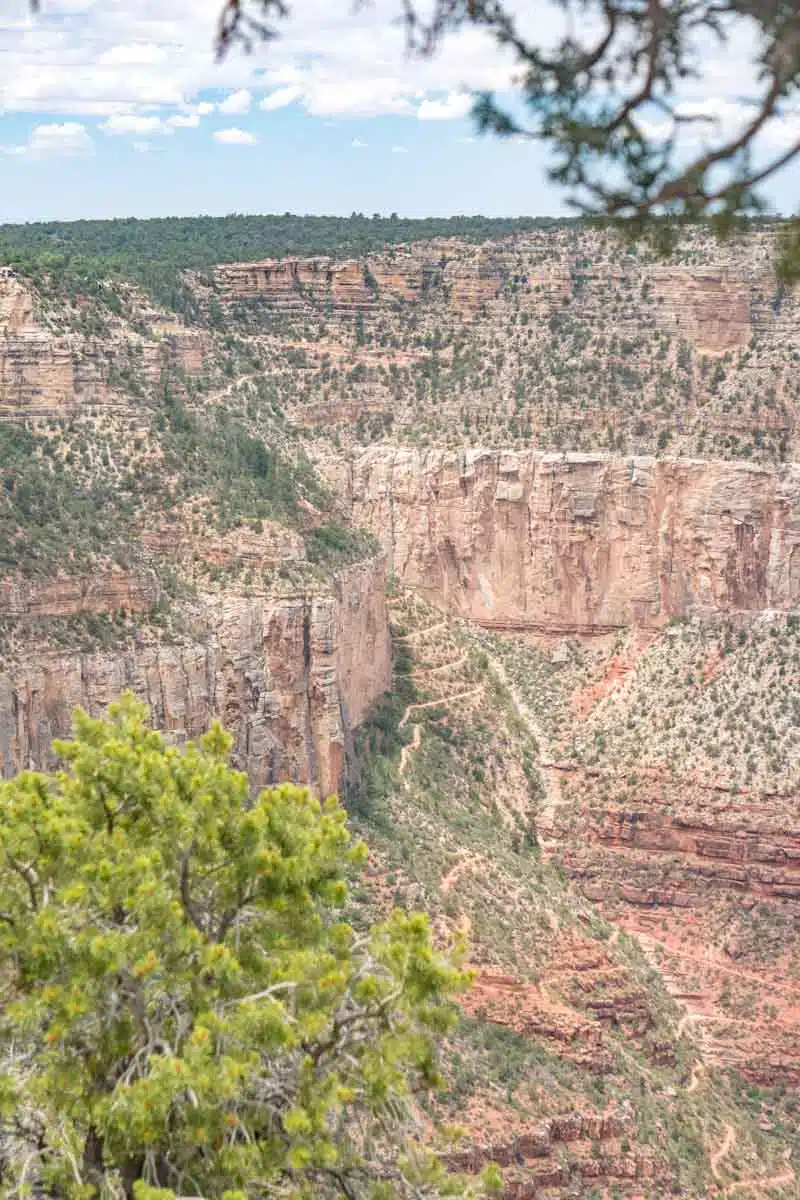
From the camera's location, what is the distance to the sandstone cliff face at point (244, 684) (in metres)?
39.2

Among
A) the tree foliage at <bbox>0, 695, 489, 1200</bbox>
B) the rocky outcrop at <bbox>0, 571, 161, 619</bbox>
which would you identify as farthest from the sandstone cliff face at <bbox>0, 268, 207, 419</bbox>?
the tree foliage at <bbox>0, 695, 489, 1200</bbox>

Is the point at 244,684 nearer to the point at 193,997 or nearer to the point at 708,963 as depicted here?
the point at 708,963

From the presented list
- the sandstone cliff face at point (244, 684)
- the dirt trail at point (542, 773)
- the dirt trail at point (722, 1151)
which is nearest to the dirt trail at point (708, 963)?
the dirt trail at point (542, 773)

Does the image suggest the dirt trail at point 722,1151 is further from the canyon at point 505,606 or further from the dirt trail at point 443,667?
the dirt trail at point 443,667

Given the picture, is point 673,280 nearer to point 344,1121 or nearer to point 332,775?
point 332,775

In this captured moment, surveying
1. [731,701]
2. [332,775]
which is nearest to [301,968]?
[332,775]

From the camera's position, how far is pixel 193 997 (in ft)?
59.8

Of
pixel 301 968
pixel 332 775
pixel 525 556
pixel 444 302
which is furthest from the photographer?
pixel 444 302

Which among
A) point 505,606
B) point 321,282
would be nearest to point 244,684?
point 505,606

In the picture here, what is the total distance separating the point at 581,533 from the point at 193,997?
5117 centimetres

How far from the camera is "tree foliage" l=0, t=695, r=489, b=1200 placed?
1769 cm

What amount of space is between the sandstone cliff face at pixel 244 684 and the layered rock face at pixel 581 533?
50.5 ft

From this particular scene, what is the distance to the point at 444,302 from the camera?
254 ft

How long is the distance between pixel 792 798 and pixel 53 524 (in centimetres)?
2495
